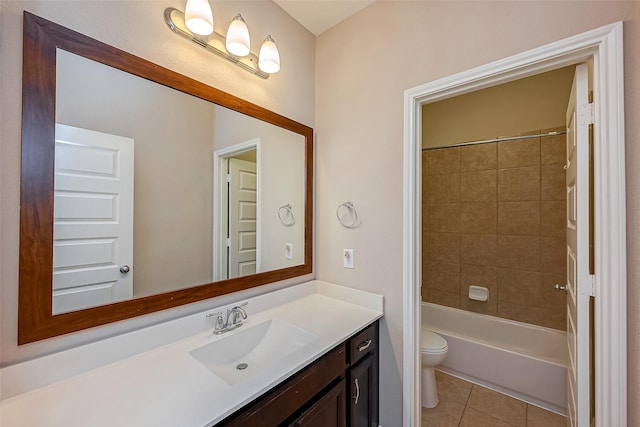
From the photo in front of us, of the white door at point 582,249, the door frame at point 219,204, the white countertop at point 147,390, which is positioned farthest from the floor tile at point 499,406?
the door frame at point 219,204

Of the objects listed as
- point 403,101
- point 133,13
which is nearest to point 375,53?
point 403,101

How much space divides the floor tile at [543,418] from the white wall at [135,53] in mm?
1791

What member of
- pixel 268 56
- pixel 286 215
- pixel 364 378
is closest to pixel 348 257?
pixel 286 215

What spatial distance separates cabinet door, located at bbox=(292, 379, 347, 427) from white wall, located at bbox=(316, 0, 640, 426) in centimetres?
43

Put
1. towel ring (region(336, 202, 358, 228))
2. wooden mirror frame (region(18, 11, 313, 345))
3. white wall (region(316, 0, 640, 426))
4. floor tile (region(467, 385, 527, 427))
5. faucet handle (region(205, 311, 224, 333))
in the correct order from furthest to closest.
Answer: floor tile (region(467, 385, 527, 427)) < towel ring (region(336, 202, 358, 228)) < faucet handle (region(205, 311, 224, 333)) < white wall (region(316, 0, 640, 426)) < wooden mirror frame (region(18, 11, 313, 345))

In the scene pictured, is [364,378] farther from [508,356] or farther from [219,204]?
[508,356]

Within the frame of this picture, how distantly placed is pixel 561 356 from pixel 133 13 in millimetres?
3455

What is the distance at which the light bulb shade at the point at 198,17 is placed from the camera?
113 cm

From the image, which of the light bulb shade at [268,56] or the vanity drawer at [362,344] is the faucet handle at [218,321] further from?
the light bulb shade at [268,56]

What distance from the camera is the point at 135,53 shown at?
106cm

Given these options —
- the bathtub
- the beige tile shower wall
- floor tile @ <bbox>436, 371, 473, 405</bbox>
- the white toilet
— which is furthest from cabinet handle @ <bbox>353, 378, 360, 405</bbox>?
the beige tile shower wall

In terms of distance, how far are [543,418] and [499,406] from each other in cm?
25

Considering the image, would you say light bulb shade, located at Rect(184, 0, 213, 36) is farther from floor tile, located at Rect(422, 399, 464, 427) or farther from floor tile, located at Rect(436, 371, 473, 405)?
floor tile, located at Rect(436, 371, 473, 405)

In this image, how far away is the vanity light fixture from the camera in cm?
114
